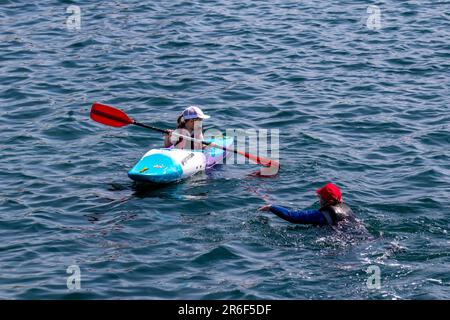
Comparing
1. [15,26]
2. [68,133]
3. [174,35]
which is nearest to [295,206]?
[68,133]

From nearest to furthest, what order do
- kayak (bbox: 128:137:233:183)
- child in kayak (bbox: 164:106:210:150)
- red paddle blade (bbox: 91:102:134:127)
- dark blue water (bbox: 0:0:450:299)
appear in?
1. dark blue water (bbox: 0:0:450:299)
2. kayak (bbox: 128:137:233:183)
3. child in kayak (bbox: 164:106:210:150)
4. red paddle blade (bbox: 91:102:134:127)

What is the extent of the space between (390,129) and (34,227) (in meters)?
7.15

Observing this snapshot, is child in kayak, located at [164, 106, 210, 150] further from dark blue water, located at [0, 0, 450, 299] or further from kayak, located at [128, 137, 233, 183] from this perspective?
dark blue water, located at [0, 0, 450, 299]

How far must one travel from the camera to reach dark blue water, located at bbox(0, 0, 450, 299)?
11.2 metres

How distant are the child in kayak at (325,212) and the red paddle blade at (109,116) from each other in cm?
405

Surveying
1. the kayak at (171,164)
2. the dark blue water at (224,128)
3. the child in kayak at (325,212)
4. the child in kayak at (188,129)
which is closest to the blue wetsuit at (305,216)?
the child in kayak at (325,212)

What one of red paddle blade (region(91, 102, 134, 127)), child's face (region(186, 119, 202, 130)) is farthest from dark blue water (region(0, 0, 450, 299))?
child's face (region(186, 119, 202, 130))

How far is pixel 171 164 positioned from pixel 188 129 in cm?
110

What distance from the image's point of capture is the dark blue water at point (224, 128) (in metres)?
11.2

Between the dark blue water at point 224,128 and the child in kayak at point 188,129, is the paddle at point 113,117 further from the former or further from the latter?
the dark blue water at point 224,128

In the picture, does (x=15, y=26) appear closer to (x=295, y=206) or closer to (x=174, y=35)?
(x=174, y=35)

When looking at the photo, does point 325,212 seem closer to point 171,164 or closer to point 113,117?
point 171,164

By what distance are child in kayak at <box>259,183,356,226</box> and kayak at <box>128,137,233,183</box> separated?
2.51 meters

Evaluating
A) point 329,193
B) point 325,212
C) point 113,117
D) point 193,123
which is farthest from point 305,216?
point 113,117
